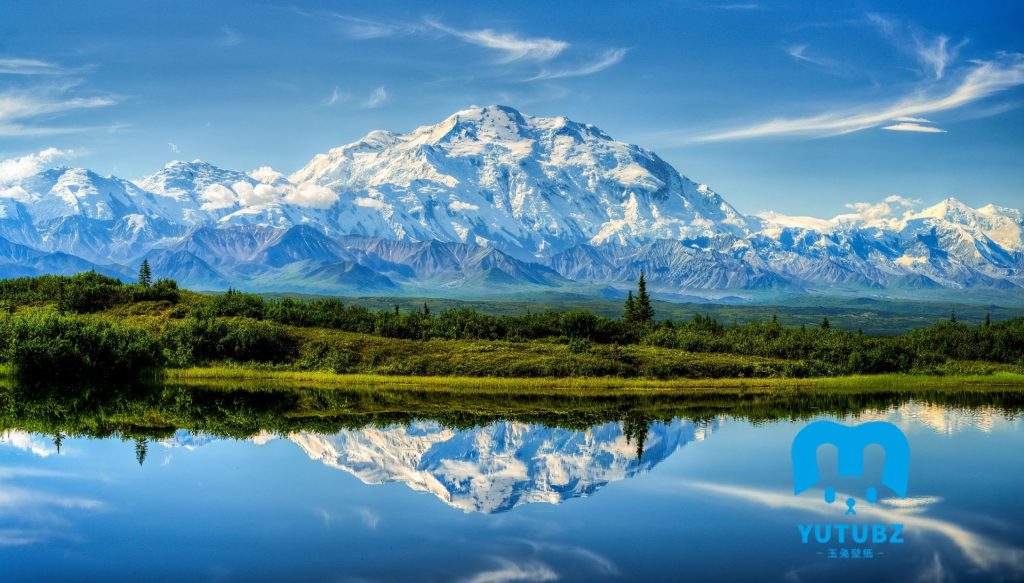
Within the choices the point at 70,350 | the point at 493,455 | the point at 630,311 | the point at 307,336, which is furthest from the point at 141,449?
the point at 630,311

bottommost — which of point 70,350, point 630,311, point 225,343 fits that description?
point 70,350

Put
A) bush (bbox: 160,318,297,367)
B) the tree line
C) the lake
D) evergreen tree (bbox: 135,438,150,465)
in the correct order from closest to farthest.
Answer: the lake, evergreen tree (bbox: 135,438,150,465), the tree line, bush (bbox: 160,318,297,367)

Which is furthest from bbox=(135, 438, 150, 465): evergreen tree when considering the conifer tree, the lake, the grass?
the conifer tree

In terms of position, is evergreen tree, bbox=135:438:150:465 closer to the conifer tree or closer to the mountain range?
the mountain range

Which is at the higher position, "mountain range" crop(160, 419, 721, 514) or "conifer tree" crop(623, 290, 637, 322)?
"conifer tree" crop(623, 290, 637, 322)

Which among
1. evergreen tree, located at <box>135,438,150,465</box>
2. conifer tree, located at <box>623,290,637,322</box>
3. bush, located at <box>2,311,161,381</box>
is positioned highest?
conifer tree, located at <box>623,290,637,322</box>

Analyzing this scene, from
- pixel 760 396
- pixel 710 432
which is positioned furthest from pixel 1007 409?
pixel 710 432

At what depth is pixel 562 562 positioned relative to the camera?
3081 cm

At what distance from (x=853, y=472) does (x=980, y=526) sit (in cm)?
802

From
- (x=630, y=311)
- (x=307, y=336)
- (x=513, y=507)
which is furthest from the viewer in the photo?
(x=630, y=311)

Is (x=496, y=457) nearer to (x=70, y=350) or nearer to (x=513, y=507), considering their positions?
(x=513, y=507)

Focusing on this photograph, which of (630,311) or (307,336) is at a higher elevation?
(630,311)

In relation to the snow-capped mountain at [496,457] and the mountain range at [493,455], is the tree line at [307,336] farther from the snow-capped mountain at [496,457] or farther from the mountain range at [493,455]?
the mountain range at [493,455]

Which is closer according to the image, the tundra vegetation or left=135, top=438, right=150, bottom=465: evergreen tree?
left=135, top=438, right=150, bottom=465: evergreen tree
